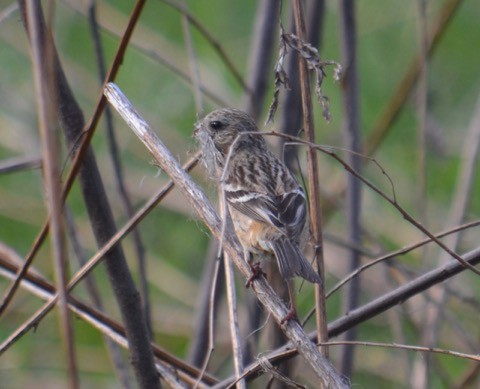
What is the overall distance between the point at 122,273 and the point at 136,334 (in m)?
0.22

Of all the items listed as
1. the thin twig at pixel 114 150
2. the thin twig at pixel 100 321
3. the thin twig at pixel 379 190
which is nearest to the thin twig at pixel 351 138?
the thin twig at pixel 114 150

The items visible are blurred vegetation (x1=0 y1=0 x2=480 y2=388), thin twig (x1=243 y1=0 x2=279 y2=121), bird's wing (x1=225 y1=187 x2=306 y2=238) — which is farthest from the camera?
blurred vegetation (x1=0 y1=0 x2=480 y2=388)

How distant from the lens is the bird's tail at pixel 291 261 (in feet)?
10.8

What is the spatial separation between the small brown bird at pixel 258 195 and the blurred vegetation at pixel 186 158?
1509 mm

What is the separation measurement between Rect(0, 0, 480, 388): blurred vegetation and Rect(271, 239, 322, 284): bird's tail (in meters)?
2.20

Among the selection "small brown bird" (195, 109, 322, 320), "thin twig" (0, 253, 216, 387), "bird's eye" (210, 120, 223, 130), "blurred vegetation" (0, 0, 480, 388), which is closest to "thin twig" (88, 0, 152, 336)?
"small brown bird" (195, 109, 322, 320)

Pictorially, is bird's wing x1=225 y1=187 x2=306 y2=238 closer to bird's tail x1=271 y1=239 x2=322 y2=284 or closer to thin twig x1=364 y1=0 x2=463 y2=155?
bird's tail x1=271 y1=239 x2=322 y2=284

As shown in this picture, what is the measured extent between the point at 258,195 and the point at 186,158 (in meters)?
2.56

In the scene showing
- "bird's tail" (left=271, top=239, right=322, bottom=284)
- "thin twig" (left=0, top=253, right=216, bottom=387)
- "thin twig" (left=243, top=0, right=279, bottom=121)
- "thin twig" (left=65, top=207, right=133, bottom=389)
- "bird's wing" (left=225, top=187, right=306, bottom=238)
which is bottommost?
"thin twig" (left=0, top=253, right=216, bottom=387)

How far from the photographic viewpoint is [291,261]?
11.8 feet

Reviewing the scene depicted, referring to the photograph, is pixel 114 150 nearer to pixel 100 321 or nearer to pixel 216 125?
pixel 216 125

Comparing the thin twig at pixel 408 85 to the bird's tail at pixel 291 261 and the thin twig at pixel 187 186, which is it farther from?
the thin twig at pixel 187 186

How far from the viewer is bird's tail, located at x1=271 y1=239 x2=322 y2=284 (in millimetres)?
3305

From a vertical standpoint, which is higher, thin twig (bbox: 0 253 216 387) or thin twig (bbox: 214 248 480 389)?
thin twig (bbox: 214 248 480 389)
